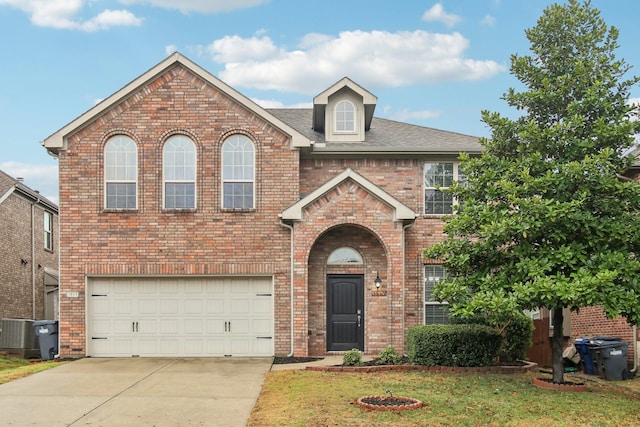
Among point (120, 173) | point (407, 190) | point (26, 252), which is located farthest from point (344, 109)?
point (26, 252)

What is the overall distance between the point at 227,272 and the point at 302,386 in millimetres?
5345

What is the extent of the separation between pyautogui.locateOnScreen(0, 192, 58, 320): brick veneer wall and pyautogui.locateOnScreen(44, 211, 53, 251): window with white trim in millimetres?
430

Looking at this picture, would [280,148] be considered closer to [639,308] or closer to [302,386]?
[302,386]

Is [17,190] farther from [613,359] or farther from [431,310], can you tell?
[613,359]

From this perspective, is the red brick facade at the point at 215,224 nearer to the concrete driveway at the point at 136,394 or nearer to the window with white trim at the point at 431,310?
the window with white trim at the point at 431,310

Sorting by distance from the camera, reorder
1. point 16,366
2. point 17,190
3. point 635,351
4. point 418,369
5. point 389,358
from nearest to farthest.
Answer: point 418,369 < point 389,358 < point 635,351 < point 16,366 < point 17,190

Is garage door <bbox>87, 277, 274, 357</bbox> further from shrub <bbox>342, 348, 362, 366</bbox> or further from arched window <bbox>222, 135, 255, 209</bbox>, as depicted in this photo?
shrub <bbox>342, 348, 362, 366</bbox>

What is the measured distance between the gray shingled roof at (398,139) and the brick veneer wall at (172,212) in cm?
189

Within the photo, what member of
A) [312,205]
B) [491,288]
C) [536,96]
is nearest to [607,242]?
[491,288]

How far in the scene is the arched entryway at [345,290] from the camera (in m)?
17.5

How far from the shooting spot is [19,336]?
18.6 m

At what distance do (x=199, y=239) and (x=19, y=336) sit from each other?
609cm

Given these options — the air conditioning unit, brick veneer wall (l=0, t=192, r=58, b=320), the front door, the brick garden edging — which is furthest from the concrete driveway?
brick veneer wall (l=0, t=192, r=58, b=320)

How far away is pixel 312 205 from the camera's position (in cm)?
1691
